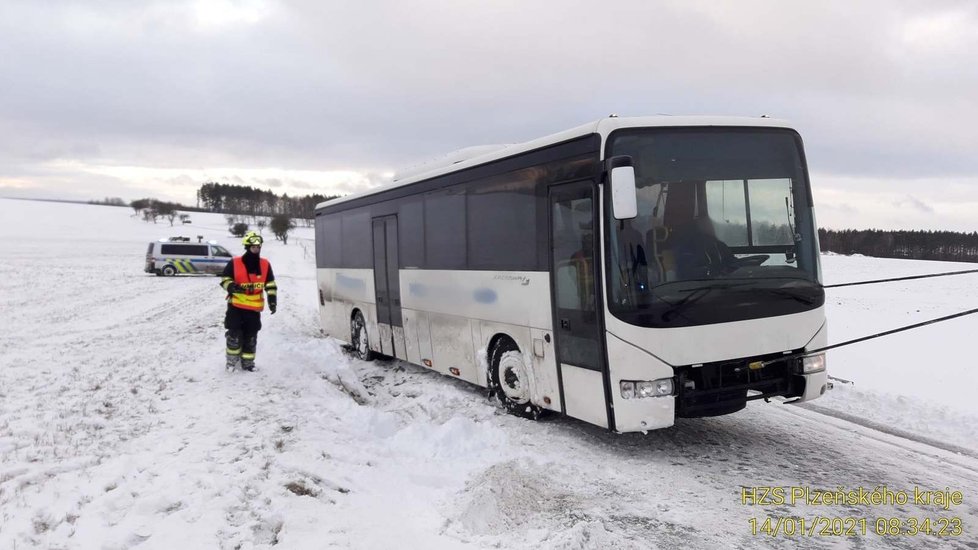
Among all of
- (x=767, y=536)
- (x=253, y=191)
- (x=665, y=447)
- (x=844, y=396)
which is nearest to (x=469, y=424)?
(x=665, y=447)

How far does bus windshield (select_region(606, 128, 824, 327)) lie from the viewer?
5.81 meters

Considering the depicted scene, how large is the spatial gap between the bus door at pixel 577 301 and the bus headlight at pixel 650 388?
0.98 ft

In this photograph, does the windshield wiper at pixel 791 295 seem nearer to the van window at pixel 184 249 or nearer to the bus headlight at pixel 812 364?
the bus headlight at pixel 812 364

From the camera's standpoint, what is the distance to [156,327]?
14.7 meters

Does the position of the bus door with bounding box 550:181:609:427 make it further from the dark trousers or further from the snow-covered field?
the dark trousers

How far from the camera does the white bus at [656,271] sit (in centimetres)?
582

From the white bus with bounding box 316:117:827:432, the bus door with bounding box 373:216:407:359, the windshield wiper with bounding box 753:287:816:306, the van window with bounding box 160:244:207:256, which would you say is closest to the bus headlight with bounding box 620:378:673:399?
the white bus with bounding box 316:117:827:432

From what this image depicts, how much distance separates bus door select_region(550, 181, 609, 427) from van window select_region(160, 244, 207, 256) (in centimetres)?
3678

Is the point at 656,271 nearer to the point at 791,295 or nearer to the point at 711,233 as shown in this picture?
the point at 711,233

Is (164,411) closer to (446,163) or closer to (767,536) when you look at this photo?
(446,163)

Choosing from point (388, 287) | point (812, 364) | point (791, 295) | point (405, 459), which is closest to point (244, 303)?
point (388, 287)

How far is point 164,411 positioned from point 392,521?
376 cm

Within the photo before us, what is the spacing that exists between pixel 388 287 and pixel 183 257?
32.0 metres

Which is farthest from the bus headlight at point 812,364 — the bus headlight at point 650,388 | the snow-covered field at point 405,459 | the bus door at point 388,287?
the bus door at point 388,287
